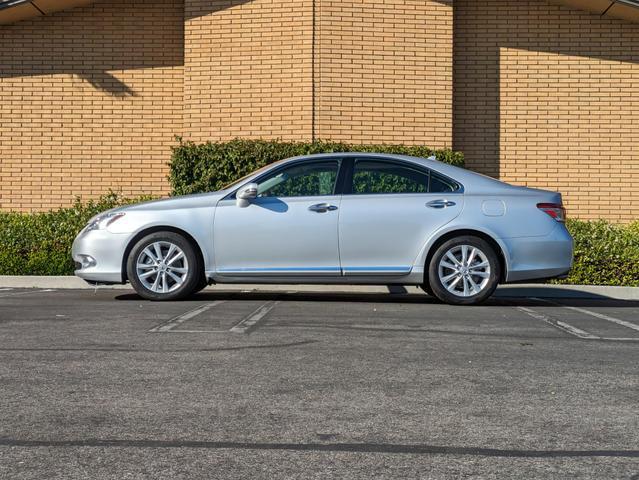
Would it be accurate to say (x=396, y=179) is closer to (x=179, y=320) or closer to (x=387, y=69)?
(x=179, y=320)

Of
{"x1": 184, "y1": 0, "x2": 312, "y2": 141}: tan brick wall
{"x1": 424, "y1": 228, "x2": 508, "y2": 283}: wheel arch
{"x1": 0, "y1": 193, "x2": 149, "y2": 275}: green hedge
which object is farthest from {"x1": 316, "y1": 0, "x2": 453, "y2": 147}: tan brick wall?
{"x1": 424, "y1": 228, "x2": 508, "y2": 283}: wheel arch

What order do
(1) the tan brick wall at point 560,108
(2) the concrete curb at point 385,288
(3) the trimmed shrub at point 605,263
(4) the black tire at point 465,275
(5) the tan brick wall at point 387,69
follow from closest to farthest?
1. (4) the black tire at point 465,275
2. (2) the concrete curb at point 385,288
3. (3) the trimmed shrub at point 605,263
4. (5) the tan brick wall at point 387,69
5. (1) the tan brick wall at point 560,108

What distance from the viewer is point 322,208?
34.3ft

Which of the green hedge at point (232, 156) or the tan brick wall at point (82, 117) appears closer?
the green hedge at point (232, 156)

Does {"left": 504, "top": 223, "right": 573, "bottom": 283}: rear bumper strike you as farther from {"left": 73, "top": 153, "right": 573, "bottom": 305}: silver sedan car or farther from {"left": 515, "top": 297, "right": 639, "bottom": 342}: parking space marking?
{"left": 515, "top": 297, "right": 639, "bottom": 342}: parking space marking

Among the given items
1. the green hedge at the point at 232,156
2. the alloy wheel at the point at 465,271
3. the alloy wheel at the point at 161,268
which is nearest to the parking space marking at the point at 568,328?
the alloy wheel at the point at 465,271

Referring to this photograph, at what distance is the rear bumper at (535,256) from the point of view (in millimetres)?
10375

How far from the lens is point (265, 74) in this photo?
16.0m

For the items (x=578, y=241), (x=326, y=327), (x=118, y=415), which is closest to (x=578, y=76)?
(x=578, y=241)

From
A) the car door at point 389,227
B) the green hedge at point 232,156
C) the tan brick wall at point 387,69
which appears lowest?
the car door at point 389,227

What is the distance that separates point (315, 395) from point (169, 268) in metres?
5.20

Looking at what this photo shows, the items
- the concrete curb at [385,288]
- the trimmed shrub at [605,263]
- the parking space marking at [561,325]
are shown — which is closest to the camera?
the parking space marking at [561,325]

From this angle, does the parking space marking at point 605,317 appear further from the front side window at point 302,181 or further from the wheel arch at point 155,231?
the wheel arch at point 155,231

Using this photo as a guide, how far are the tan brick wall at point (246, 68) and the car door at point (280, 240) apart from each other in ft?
17.9
